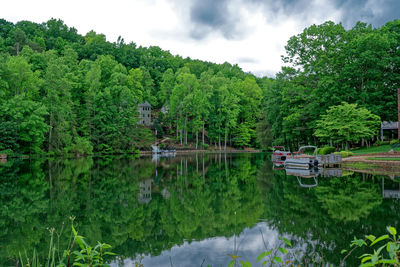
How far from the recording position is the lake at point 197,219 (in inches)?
258

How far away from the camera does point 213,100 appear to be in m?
77.2

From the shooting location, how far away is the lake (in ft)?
21.5

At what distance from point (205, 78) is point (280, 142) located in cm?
3460

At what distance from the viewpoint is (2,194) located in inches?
509

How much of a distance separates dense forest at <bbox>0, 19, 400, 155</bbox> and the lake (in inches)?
877

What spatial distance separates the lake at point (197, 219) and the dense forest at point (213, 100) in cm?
2228

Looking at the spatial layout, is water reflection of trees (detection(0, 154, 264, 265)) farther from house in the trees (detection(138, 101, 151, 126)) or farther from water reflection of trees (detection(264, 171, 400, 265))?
house in the trees (detection(138, 101, 151, 126))

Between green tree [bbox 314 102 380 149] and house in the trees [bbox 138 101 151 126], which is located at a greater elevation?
house in the trees [bbox 138 101 151 126]

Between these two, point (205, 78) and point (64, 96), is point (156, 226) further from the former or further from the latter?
point (205, 78)

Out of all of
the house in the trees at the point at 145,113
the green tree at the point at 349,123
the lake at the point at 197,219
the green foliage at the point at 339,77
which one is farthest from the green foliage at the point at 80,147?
the green tree at the point at 349,123

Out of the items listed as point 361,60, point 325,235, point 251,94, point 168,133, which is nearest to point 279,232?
point 325,235

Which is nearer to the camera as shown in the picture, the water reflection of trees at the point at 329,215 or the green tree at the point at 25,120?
the water reflection of trees at the point at 329,215

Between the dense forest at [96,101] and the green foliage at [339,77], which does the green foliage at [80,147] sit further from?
the green foliage at [339,77]

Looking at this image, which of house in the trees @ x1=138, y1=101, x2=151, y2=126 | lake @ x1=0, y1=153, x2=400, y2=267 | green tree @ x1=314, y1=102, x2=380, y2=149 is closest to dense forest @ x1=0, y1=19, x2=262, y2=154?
house in the trees @ x1=138, y1=101, x2=151, y2=126
